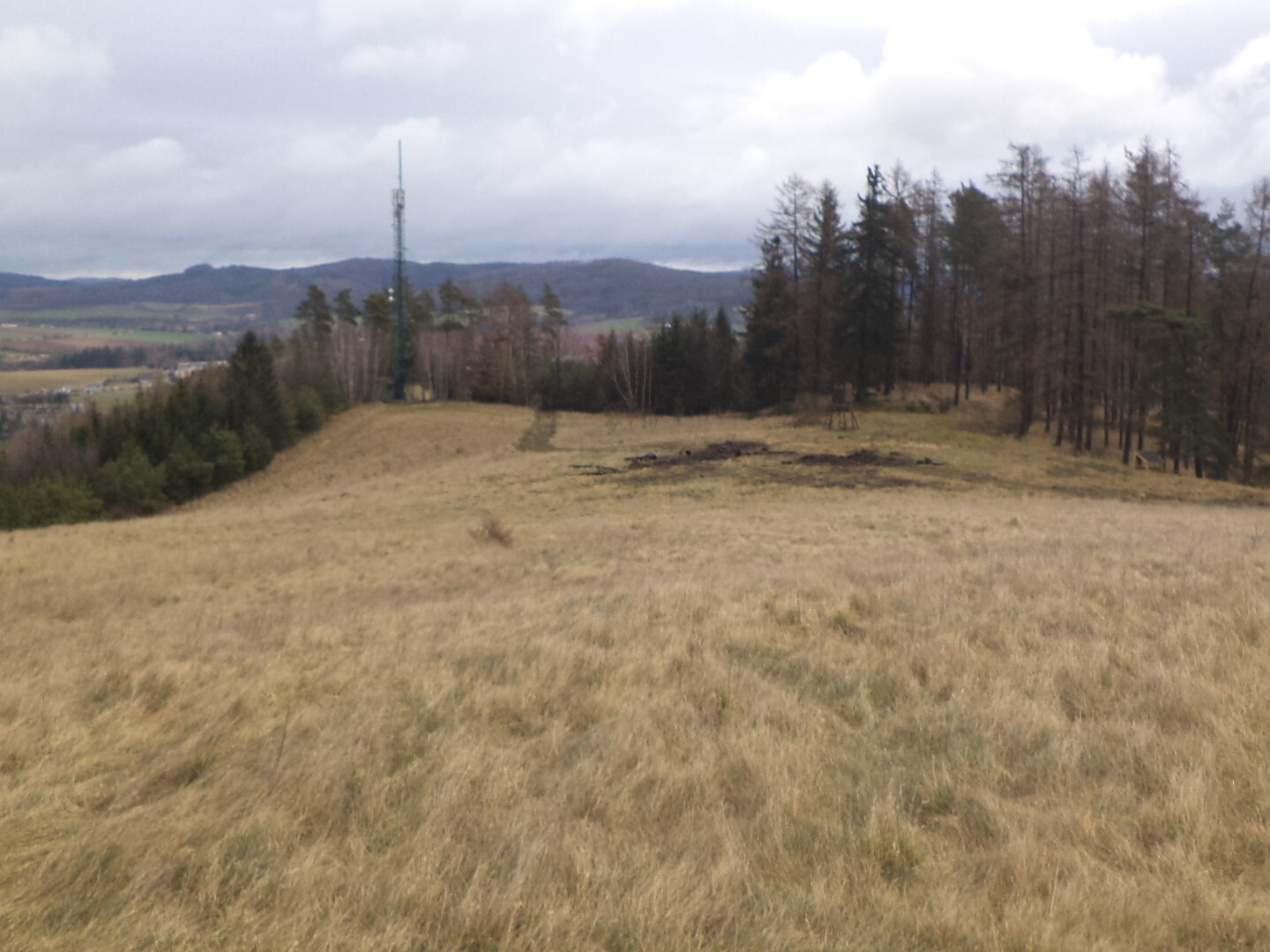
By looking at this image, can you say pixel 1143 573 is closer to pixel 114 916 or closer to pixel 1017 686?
pixel 1017 686

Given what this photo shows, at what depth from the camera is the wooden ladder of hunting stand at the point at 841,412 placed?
41.7 meters

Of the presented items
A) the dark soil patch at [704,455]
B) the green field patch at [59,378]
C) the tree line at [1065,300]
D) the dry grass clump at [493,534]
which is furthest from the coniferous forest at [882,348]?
the green field patch at [59,378]

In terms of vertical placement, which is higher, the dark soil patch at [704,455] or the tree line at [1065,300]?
the tree line at [1065,300]

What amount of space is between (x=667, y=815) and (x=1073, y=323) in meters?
38.4

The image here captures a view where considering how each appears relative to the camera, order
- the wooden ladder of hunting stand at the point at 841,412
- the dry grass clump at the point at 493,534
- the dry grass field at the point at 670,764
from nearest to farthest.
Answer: the dry grass field at the point at 670,764 < the dry grass clump at the point at 493,534 < the wooden ladder of hunting stand at the point at 841,412

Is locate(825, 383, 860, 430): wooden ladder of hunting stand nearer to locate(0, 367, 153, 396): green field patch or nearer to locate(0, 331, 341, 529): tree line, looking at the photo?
locate(0, 331, 341, 529): tree line

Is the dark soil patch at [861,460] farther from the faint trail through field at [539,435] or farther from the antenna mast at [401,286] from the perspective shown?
the antenna mast at [401,286]

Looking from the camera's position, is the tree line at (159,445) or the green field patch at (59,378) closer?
the tree line at (159,445)

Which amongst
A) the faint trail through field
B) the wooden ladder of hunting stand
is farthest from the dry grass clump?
the wooden ladder of hunting stand

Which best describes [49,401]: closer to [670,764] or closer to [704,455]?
[704,455]

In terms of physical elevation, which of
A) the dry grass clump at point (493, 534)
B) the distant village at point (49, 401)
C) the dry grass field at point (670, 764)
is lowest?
the dry grass clump at point (493, 534)

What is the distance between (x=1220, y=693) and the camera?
506cm

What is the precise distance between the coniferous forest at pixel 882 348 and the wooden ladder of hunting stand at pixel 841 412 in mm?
4294

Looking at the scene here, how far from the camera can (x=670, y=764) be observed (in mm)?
4547
